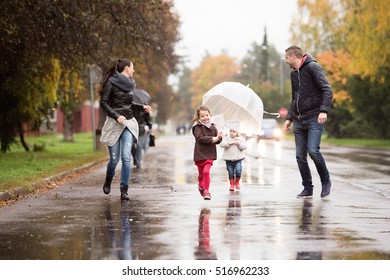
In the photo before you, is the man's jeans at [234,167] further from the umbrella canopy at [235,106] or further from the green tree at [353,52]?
the green tree at [353,52]

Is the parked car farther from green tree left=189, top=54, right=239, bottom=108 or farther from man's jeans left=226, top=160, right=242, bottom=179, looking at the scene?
green tree left=189, top=54, right=239, bottom=108

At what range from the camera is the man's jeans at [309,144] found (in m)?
12.7

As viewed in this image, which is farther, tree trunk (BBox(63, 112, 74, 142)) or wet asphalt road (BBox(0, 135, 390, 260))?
tree trunk (BBox(63, 112, 74, 142))

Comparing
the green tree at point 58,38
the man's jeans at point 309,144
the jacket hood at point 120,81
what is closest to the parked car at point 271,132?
the green tree at point 58,38

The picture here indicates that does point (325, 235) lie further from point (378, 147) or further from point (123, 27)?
point (378, 147)

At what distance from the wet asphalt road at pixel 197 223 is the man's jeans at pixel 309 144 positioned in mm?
425

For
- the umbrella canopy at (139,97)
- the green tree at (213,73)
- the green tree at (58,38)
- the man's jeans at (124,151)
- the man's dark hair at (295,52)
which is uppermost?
the green tree at (213,73)

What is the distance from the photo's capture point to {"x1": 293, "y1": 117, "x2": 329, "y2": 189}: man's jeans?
12742 millimetres

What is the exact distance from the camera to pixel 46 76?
2442 cm

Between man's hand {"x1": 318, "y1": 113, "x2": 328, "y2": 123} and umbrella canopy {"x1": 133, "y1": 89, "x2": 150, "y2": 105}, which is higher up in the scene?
umbrella canopy {"x1": 133, "y1": 89, "x2": 150, "y2": 105}

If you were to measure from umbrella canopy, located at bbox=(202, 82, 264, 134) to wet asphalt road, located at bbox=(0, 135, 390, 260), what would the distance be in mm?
1142

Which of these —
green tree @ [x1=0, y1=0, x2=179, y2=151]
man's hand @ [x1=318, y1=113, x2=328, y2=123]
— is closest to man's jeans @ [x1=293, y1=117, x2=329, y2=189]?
man's hand @ [x1=318, y1=113, x2=328, y2=123]
